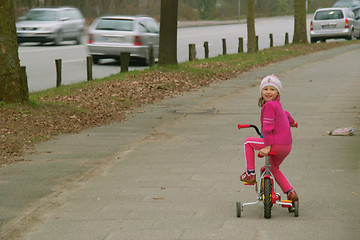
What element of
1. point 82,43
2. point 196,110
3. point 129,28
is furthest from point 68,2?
point 196,110

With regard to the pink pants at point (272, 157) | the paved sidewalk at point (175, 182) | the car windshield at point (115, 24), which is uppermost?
the car windshield at point (115, 24)

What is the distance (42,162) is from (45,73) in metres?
12.7

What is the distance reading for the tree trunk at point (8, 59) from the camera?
11938 mm

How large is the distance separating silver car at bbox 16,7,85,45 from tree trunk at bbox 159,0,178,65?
13397mm

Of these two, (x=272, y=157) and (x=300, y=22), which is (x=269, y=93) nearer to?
(x=272, y=157)

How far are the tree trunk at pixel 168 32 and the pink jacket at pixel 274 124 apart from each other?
14.2 meters

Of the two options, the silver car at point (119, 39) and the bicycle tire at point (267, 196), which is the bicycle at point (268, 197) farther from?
the silver car at point (119, 39)

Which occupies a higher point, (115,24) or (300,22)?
(115,24)

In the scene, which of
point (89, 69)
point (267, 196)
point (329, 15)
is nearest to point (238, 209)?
point (267, 196)

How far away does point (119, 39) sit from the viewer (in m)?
23.8

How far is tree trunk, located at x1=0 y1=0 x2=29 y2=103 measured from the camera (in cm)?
1194

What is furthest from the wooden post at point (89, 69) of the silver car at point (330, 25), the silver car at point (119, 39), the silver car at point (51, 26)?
the silver car at point (330, 25)

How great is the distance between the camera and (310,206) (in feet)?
21.7

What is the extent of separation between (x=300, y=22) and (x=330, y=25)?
123 inches
